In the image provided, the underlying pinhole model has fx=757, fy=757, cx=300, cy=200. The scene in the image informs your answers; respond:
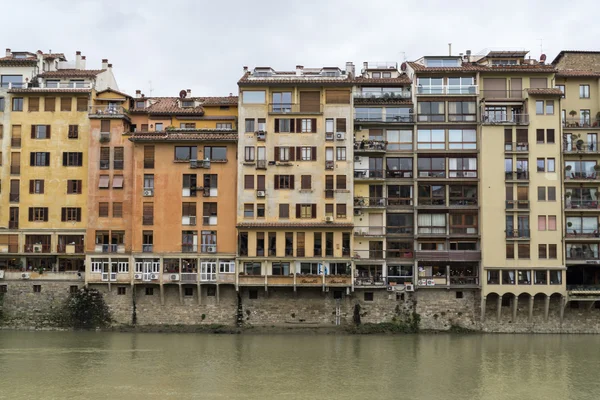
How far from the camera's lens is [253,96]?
222 feet

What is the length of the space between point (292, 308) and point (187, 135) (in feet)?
59.3

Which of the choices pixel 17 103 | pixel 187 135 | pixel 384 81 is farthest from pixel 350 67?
pixel 17 103

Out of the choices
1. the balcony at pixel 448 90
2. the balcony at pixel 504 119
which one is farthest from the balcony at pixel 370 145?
the balcony at pixel 504 119

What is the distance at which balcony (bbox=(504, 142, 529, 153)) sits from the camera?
66.6 metres

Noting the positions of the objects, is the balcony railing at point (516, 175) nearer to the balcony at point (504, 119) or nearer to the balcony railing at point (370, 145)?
the balcony at point (504, 119)

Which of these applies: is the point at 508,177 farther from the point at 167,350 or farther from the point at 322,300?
the point at 167,350

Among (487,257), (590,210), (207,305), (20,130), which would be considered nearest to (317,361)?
(207,305)

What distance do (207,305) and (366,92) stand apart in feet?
80.1

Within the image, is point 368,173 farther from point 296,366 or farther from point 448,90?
point 296,366

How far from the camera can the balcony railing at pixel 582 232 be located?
219 feet

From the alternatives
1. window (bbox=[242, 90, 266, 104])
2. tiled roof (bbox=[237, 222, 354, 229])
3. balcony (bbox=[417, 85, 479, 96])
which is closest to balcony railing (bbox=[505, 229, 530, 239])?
balcony (bbox=[417, 85, 479, 96])

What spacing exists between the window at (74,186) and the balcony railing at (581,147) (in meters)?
43.9

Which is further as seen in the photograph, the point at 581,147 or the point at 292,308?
the point at 581,147

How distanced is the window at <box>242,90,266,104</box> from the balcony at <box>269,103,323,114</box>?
3.31 ft
